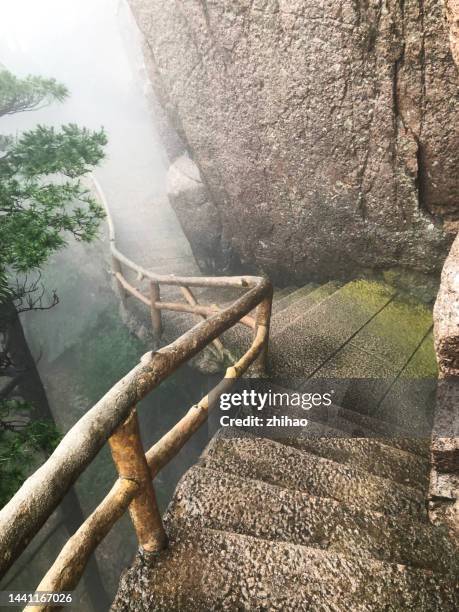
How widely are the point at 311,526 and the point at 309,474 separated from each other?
36 cm

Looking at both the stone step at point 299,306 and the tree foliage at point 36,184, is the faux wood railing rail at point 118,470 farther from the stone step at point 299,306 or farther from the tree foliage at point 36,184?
the tree foliage at point 36,184

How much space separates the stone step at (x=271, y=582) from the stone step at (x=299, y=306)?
2181 millimetres

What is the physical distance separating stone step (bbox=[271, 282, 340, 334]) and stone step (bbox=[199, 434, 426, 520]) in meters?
1.47

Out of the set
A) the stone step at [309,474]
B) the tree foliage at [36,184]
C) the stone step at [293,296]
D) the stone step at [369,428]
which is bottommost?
the stone step at [293,296]

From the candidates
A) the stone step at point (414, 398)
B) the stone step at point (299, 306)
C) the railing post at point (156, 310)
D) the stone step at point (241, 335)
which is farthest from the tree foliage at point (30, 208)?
the stone step at point (414, 398)

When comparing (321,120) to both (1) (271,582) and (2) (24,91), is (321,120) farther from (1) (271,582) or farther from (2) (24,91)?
(1) (271,582)

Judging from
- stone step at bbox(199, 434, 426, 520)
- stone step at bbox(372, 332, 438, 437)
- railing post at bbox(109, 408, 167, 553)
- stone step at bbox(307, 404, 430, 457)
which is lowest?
stone step at bbox(372, 332, 438, 437)

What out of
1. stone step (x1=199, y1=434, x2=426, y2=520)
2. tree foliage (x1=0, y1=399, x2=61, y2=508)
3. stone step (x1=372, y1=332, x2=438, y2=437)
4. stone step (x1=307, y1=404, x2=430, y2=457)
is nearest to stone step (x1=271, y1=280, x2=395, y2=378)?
stone step (x1=307, y1=404, x2=430, y2=457)

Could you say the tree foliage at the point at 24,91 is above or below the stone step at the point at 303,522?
above

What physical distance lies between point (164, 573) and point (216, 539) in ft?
0.83

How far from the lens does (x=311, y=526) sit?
5.70ft

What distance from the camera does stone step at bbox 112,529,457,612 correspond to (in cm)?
142

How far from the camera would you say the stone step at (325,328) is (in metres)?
3.36

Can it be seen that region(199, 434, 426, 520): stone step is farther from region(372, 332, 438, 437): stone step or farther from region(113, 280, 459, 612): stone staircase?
region(372, 332, 438, 437): stone step
